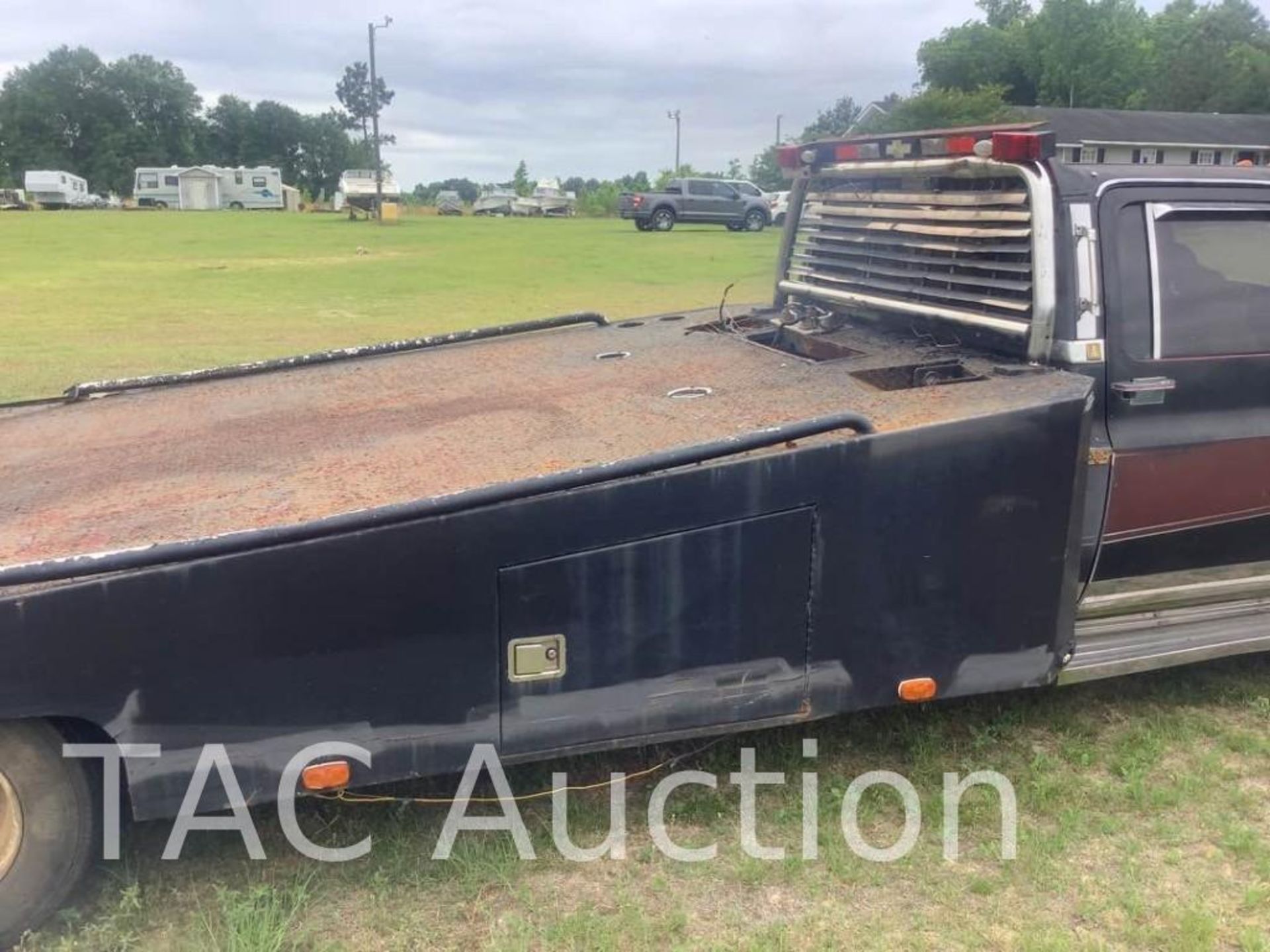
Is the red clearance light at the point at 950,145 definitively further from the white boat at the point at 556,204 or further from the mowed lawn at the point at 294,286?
the white boat at the point at 556,204

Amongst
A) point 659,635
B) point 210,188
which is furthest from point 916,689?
point 210,188

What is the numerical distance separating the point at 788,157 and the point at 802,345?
102cm

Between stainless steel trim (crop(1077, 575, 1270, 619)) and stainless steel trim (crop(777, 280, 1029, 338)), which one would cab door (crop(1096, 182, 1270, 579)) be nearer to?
stainless steel trim (crop(1077, 575, 1270, 619))

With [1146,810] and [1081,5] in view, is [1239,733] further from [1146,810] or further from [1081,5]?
[1081,5]

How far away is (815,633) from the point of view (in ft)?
9.42

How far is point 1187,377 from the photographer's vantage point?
347 centimetres

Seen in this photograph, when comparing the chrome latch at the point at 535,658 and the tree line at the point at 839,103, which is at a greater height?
the tree line at the point at 839,103

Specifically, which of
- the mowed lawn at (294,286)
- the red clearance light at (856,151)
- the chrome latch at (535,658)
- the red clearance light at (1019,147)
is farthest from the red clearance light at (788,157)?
the chrome latch at (535,658)

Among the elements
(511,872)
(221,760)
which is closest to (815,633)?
(511,872)

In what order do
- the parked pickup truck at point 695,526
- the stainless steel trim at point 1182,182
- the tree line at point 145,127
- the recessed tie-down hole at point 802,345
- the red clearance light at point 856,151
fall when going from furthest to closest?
the tree line at point 145,127
the red clearance light at point 856,151
the recessed tie-down hole at point 802,345
the stainless steel trim at point 1182,182
the parked pickup truck at point 695,526

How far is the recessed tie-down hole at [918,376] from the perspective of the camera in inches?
132

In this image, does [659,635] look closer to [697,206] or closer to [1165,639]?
[1165,639]

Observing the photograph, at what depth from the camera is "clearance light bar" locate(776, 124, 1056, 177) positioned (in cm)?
335

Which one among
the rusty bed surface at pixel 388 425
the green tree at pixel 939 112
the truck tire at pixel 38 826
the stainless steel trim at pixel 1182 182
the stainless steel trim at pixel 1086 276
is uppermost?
the green tree at pixel 939 112
